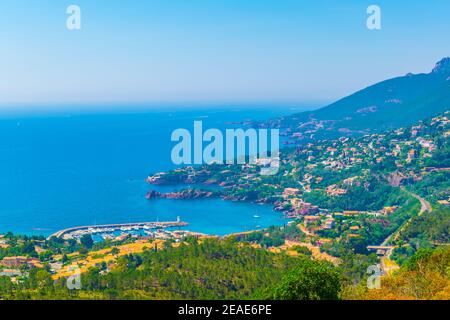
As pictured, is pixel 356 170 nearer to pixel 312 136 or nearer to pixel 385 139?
pixel 385 139

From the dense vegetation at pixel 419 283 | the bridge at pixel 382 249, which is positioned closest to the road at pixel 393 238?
the bridge at pixel 382 249

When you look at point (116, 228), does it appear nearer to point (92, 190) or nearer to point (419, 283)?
point (92, 190)

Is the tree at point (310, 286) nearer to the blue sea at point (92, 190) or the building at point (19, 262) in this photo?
the building at point (19, 262)

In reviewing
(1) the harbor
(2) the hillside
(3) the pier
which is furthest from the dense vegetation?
(2) the hillside

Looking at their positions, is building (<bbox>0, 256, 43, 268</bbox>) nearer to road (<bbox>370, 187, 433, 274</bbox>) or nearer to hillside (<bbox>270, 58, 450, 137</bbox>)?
road (<bbox>370, 187, 433, 274</bbox>)

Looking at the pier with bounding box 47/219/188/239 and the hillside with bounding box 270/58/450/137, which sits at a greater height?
the hillside with bounding box 270/58/450/137

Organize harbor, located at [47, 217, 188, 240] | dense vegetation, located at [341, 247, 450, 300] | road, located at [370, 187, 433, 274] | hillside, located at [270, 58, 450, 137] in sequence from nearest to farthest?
1. dense vegetation, located at [341, 247, 450, 300]
2. road, located at [370, 187, 433, 274]
3. harbor, located at [47, 217, 188, 240]
4. hillside, located at [270, 58, 450, 137]

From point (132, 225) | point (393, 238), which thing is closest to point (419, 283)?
point (393, 238)
